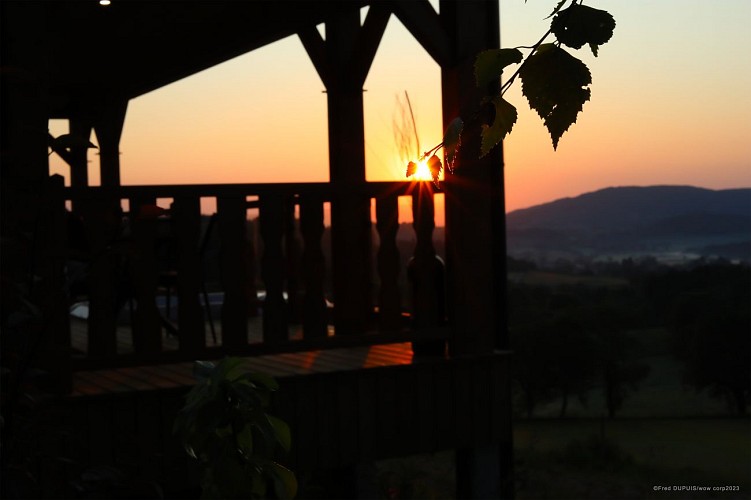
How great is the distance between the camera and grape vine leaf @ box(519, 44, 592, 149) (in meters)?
0.64

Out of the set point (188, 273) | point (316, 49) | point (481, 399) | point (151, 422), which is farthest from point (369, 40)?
point (151, 422)

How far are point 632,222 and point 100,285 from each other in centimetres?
711

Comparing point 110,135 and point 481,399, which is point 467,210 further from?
point 110,135

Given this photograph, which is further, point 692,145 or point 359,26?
point 692,145

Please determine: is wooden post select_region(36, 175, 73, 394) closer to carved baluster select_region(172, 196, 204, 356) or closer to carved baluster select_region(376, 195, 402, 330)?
carved baluster select_region(172, 196, 204, 356)

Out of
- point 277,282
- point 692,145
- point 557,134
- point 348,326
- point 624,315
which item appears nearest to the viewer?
point 557,134

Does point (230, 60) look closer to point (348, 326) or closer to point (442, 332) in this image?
point (348, 326)

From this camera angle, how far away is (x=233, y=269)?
169 inches

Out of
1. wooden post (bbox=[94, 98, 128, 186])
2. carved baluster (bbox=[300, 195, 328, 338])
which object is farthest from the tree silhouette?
wooden post (bbox=[94, 98, 128, 186])

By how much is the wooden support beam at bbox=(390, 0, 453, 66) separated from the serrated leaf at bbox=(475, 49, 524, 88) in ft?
12.7

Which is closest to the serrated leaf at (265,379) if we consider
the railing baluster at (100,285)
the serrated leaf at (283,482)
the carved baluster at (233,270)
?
the serrated leaf at (283,482)

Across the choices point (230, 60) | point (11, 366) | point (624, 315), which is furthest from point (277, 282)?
point (624, 315)

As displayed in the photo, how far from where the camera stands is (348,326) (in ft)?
18.0

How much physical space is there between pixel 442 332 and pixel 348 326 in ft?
3.11
